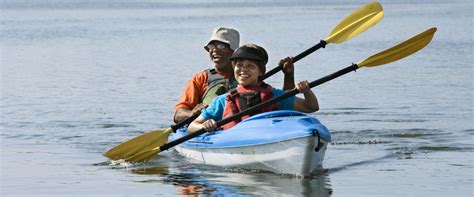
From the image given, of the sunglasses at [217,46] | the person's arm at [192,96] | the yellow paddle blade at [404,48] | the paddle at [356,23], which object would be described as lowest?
the person's arm at [192,96]

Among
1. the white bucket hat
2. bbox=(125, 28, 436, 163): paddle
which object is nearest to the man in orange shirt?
the white bucket hat

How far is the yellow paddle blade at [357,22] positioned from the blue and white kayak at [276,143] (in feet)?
6.39

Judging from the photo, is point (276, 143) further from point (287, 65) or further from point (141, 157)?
point (141, 157)

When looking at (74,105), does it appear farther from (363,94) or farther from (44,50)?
(44,50)

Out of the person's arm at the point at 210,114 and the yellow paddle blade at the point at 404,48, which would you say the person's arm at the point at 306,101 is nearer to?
the person's arm at the point at 210,114

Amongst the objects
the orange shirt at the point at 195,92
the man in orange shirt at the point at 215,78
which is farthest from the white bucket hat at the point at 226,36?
the orange shirt at the point at 195,92

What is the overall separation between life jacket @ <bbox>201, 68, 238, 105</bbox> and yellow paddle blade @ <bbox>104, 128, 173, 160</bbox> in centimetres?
52

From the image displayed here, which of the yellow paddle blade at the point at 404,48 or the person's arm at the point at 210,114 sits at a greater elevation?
the yellow paddle blade at the point at 404,48

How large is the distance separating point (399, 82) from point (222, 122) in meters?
9.45

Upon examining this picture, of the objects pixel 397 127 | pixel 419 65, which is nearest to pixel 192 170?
pixel 397 127

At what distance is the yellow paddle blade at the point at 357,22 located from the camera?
39.5 feet

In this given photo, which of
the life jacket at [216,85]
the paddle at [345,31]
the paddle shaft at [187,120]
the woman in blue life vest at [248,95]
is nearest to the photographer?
the woman in blue life vest at [248,95]

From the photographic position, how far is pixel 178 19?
154 ft

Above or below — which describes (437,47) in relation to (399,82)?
above
